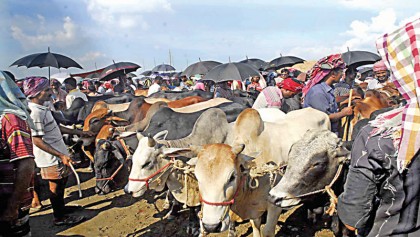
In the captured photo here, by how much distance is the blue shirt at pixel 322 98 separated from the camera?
443 cm

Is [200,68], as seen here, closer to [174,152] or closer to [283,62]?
[283,62]

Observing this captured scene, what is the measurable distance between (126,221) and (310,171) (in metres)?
3.59

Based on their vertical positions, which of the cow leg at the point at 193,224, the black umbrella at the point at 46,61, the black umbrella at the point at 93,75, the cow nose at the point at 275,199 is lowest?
the cow leg at the point at 193,224

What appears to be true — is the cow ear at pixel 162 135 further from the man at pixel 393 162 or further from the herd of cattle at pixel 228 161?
the man at pixel 393 162

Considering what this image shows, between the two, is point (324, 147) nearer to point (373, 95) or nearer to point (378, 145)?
point (378, 145)

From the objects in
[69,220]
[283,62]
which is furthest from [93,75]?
[69,220]

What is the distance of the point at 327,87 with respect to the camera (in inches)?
173

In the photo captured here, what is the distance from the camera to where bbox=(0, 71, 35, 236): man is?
2633 mm

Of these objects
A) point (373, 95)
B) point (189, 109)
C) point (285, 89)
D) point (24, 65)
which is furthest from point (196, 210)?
point (24, 65)

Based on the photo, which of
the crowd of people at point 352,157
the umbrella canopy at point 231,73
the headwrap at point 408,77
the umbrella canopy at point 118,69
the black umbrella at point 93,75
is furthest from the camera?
the black umbrella at point 93,75

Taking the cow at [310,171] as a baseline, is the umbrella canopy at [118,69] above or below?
above

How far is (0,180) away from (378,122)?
9.08 feet

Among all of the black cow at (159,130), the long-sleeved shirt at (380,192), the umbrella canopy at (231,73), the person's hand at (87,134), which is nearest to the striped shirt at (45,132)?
the black cow at (159,130)

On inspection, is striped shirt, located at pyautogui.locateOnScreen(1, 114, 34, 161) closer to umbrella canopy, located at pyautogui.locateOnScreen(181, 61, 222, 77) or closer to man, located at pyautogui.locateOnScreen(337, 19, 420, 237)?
man, located at pyautogui.locateOnScreen(337, 19, 420, 237)
